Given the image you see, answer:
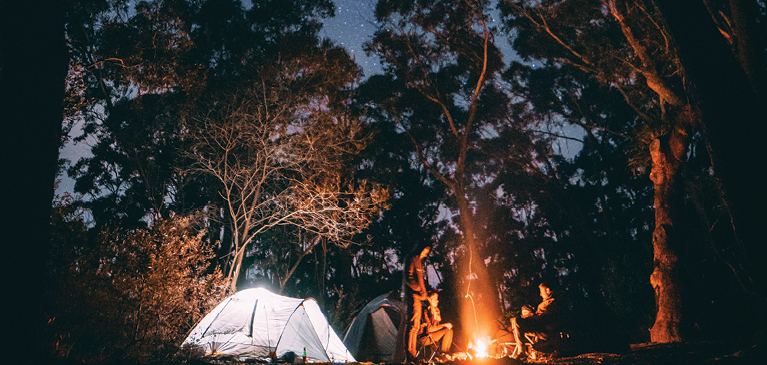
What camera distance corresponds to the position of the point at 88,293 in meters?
4.96

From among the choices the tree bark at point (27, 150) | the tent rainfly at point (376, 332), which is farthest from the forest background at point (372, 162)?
the tent rainfly at point (376, 332)

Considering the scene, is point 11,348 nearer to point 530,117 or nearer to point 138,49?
point 138,49

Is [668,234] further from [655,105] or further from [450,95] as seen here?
[450,95]

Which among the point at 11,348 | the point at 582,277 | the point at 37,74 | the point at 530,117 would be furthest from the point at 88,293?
the point at 582,277

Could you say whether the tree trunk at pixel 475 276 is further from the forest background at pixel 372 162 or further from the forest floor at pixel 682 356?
the forest floor at pixel 682 356

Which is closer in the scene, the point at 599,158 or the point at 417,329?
the point at 417,329

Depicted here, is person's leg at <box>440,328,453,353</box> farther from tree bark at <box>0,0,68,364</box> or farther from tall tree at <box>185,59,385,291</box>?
tree bark at <box>0,0,68,364</box>

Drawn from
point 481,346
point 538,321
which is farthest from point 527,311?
point 481,346

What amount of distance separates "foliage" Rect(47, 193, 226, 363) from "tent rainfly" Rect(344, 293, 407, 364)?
4.72 m

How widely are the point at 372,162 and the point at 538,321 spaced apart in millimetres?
11730

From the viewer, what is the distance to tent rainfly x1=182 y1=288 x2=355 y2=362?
7.52 m

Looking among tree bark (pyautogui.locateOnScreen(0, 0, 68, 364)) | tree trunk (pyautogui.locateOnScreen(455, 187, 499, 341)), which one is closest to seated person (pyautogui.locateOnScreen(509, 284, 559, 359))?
tree trunk (pyautogui.locateOnScreen(455, 187, 499, 341))

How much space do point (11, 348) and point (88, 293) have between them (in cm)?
273

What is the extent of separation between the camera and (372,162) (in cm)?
1727
